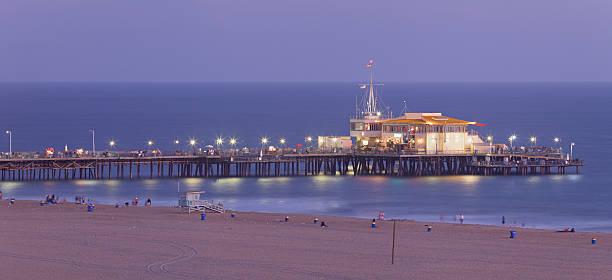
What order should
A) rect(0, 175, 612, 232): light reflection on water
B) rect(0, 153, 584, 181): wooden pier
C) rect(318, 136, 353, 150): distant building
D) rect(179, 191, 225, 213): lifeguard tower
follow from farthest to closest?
rect(318, 136, 353, 150): distant building, rect(0, 153, 584, 181): wooden pier, rect(0, 175, 612, 232): light reflection on water, rect(179, 191, 225, 213): lifeguard tower

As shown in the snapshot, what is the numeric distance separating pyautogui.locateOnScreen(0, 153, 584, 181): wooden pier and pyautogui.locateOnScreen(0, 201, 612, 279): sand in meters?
28.9

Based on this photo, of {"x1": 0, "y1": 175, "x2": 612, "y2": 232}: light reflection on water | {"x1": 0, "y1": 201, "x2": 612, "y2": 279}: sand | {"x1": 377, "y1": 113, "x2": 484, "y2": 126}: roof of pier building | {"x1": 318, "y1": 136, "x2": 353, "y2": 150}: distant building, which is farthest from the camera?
{"x1": 318, "y1": 136, "x2": 353, "y2": 150}: distant building

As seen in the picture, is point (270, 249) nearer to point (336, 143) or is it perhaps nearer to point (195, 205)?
point (195, 205)

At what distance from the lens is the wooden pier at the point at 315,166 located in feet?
317

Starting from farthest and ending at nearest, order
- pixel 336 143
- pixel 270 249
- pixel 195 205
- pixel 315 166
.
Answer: pixel 336 143
pixel 315 166
pixel 195 205
pixel 270 249

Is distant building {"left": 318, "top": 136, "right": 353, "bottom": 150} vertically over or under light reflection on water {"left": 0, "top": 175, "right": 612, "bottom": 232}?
over

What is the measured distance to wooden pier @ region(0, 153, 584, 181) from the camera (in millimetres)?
96750

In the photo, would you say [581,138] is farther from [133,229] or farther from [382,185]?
[133,229]

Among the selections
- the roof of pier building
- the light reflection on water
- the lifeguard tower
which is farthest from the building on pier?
the lifeguard tower

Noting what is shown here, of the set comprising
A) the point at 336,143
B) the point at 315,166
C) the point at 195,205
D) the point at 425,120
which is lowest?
the point at 195,205

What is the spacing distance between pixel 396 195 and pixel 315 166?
19.9 metres

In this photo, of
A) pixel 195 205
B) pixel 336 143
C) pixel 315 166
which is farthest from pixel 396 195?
pixel 336 143

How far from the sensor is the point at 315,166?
104625mm

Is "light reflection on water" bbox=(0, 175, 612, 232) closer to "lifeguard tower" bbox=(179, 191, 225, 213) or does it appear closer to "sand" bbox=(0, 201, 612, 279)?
"lifeguard tower" bbox=(179, 191, 225, 213)
